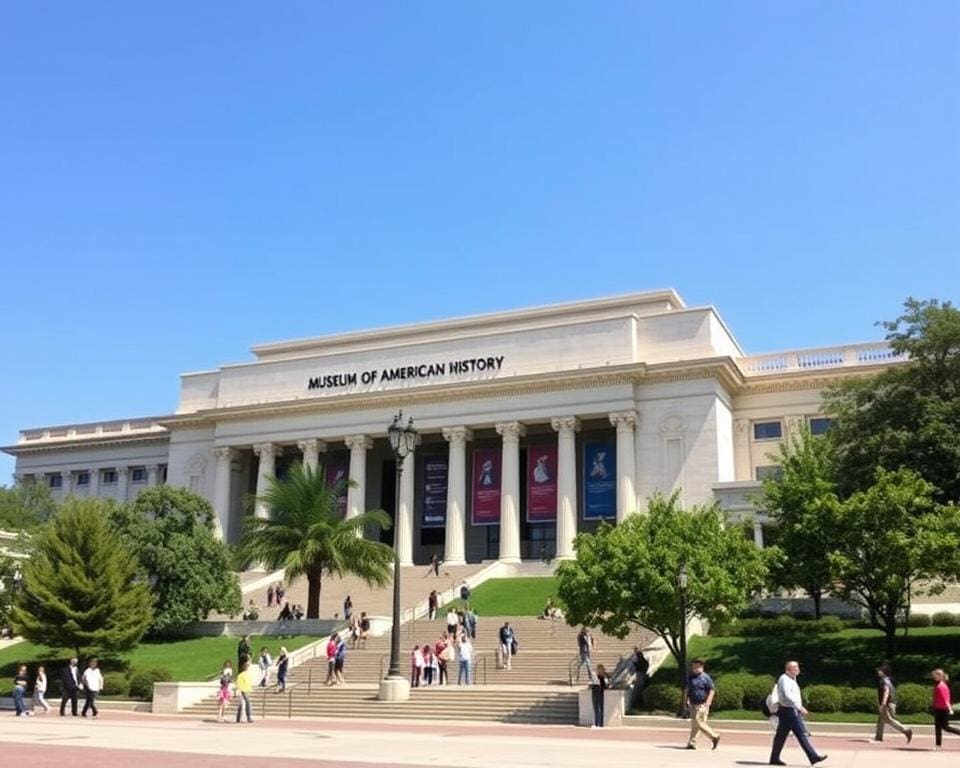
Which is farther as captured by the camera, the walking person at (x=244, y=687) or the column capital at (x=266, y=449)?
the column capital at (x=266, y=449)

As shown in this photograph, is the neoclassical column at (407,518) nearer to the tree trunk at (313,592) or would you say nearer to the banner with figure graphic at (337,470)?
the banner with figure graphic at (337,470)

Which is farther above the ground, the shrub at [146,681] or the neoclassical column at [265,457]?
the neoclassical column at [265,457]

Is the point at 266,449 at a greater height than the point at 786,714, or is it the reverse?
the point at 266,449

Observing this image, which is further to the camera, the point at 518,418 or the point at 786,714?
the point at 518,418

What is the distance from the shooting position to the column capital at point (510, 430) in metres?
66.2

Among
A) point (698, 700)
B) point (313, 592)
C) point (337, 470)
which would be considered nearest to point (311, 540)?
point (313, 592)

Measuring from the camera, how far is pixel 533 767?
15602 mm

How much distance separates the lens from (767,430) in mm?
66750

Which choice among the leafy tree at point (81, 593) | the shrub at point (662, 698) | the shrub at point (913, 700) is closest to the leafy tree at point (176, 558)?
the leafy tree at point (81, 593)

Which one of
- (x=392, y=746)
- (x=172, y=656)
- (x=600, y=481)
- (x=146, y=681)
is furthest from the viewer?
(x=600, y=481)

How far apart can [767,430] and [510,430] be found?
1709 cm

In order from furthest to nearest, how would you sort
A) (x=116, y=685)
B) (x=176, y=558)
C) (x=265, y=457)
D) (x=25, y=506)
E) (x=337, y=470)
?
(x=25, y=506)
(x=337, y=470)
(x=265, y=457)
(x=176, y=558)
(x=116, y=685)

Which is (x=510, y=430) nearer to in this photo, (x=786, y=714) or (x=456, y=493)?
(x=456, y=493)

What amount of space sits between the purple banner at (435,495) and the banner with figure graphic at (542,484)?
6.39 m
